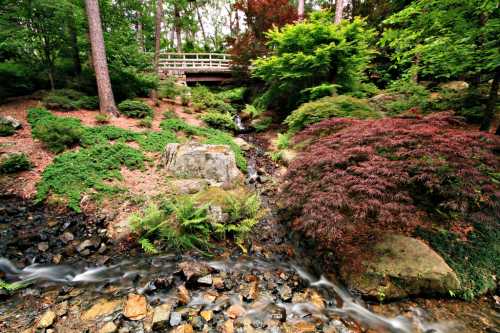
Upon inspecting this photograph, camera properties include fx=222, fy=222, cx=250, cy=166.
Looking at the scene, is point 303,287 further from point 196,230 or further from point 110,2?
point 110,2

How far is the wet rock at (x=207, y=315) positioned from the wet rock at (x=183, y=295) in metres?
0.29

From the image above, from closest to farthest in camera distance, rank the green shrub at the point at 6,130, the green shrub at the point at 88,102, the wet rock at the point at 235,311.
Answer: the wet rock at the point at 235,311 < the green shrub at the point at 6,130 < the green shrub at the point at 88,102

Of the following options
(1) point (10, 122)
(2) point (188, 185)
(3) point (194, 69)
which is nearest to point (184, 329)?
(2) point (188, 185)

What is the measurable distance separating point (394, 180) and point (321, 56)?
6.38 meters

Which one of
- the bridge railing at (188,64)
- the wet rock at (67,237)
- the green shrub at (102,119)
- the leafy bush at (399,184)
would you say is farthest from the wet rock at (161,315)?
the bridge railing at (188,64)

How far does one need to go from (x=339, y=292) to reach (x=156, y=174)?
191 inches

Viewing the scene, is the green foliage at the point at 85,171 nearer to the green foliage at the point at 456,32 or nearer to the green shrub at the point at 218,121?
the green shrub at the point at 218,121

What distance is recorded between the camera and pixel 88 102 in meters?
8.35

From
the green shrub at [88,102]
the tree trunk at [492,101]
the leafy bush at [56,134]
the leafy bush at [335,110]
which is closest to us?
the tree trunk at [492,101]

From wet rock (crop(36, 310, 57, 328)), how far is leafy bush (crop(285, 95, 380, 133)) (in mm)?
6634

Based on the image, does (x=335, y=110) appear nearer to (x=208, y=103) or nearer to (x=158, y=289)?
(x=158, y=289)

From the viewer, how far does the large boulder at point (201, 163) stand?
587 cm

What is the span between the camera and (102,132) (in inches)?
267

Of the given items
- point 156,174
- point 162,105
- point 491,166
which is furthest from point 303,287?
point 162,105
